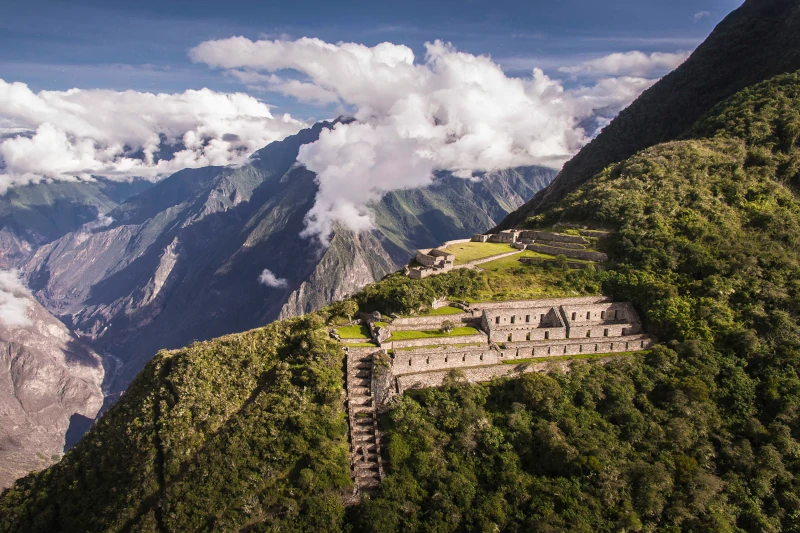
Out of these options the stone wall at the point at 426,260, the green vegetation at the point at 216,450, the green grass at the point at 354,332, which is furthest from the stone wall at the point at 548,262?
the green vegetation at the point at 216,450

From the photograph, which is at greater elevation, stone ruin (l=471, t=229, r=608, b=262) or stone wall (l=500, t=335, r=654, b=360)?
stone ruin (l=471, t=229, r=608, b=262)

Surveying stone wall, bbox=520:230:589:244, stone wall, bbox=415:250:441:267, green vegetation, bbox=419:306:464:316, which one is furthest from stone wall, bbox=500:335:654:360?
stone wall, bbox=520:230:589:244

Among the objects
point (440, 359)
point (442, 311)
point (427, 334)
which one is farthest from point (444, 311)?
point (440, 359)

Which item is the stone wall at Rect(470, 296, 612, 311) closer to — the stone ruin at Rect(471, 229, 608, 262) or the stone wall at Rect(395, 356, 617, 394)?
the stone wall at Rect(395, 356, 617, 394)

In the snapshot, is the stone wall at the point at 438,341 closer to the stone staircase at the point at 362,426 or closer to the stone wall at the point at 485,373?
the stone staircase at the point at 362,426

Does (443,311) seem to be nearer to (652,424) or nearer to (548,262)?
(548,262)

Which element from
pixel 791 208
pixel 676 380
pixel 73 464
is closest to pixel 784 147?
pixel 791 208

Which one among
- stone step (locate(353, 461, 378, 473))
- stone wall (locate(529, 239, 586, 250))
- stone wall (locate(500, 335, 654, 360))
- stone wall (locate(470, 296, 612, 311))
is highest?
stone wall (locate(529, 239, 586, 250))
